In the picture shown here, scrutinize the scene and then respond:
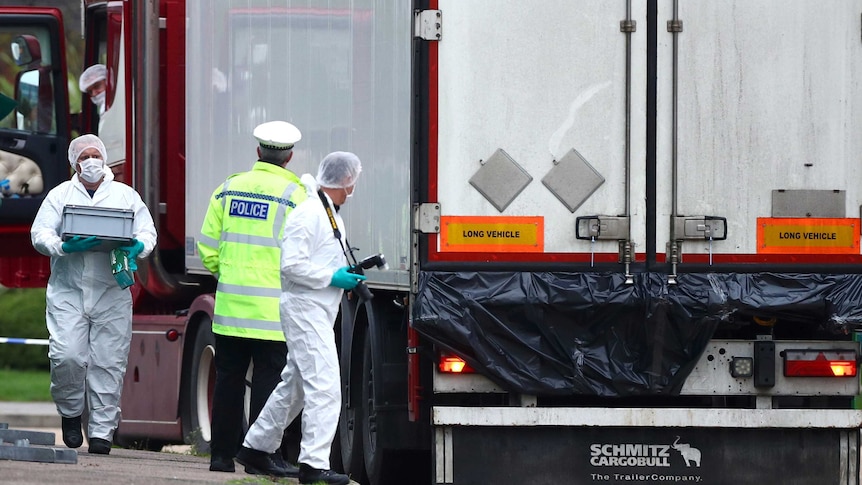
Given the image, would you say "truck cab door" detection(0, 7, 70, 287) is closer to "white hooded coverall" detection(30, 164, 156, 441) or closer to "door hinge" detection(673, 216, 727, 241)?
"white hooded coverall" detection(30, 164, 156, 441)

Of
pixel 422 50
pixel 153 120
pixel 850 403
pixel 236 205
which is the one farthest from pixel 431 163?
pixel 153 120

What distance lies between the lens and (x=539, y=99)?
28.2ft

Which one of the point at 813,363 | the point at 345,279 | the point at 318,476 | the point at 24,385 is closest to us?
the point at 345,279

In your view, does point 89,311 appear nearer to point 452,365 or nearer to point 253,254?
point 253,254

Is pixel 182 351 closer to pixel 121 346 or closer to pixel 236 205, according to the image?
pixel 121 346

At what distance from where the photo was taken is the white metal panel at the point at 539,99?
855cm

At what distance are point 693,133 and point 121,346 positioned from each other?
136 inches

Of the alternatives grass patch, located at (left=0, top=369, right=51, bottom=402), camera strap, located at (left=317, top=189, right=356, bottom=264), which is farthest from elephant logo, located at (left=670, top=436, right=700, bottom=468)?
grass patch, located at (left=0, top=369, right=51, bottom=402)

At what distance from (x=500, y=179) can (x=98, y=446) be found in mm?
3103

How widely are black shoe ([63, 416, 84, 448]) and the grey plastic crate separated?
1061mm

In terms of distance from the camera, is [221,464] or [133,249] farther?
[133,249]

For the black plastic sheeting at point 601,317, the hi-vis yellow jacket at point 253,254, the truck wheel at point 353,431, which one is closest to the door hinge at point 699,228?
the black plastic sheeting at point 601,317

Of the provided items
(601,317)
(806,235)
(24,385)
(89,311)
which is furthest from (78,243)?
(24,385)

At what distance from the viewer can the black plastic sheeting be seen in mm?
8578
